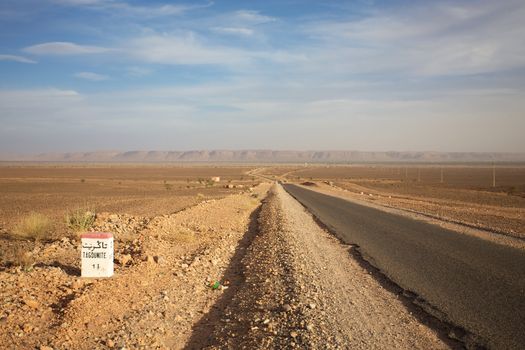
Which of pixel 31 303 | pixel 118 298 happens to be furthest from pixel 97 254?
pixel 31 303

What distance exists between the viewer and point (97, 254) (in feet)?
32.5

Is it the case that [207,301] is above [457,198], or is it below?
above

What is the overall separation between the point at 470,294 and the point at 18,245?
1273 cm

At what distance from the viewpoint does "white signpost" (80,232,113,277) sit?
981cm

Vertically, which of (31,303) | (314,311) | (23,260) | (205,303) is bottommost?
(205,303)

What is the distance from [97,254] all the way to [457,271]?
8.61m

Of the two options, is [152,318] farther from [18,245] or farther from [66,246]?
[18,245]

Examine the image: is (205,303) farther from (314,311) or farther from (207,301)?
(314,311)

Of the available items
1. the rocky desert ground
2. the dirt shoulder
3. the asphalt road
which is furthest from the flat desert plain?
the dirt shoulder

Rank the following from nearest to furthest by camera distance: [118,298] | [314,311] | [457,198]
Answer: [314,311] < [118,298] < [457,198]

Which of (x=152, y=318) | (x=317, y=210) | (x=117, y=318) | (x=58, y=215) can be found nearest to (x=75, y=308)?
(x=117, y=318)

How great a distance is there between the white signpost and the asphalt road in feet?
20.9

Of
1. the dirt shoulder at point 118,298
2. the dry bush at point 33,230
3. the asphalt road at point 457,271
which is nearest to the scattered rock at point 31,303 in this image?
the dirt shoulder at point 118,298

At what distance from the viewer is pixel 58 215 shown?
24.5 metres
